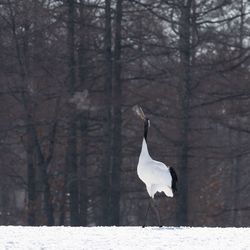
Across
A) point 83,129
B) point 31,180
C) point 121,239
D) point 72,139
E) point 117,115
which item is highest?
point 117,115

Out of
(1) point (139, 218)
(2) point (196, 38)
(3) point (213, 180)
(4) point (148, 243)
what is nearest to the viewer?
(4) point (148, 243)

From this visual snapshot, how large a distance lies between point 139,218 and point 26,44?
11670 mm

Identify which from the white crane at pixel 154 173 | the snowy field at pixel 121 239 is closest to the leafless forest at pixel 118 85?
the white crane at pixel 154 173

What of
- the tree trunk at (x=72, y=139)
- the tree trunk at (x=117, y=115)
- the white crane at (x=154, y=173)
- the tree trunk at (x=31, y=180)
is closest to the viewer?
the white crane at (x=154, y=173)

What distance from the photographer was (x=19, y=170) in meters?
40.0

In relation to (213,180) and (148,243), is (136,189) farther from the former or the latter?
(148,243)

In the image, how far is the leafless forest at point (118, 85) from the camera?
3203 cm

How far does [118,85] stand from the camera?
3319cm

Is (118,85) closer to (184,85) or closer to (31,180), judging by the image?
(184,85)

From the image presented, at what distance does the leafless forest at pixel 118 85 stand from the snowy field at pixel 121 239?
1553cm

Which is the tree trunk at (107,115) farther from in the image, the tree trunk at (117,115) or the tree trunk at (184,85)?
the tree trunk at (184,85)

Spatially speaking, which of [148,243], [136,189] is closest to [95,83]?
[136,189]

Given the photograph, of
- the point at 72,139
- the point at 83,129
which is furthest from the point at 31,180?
the point at 83,129

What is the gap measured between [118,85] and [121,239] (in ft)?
62.1
